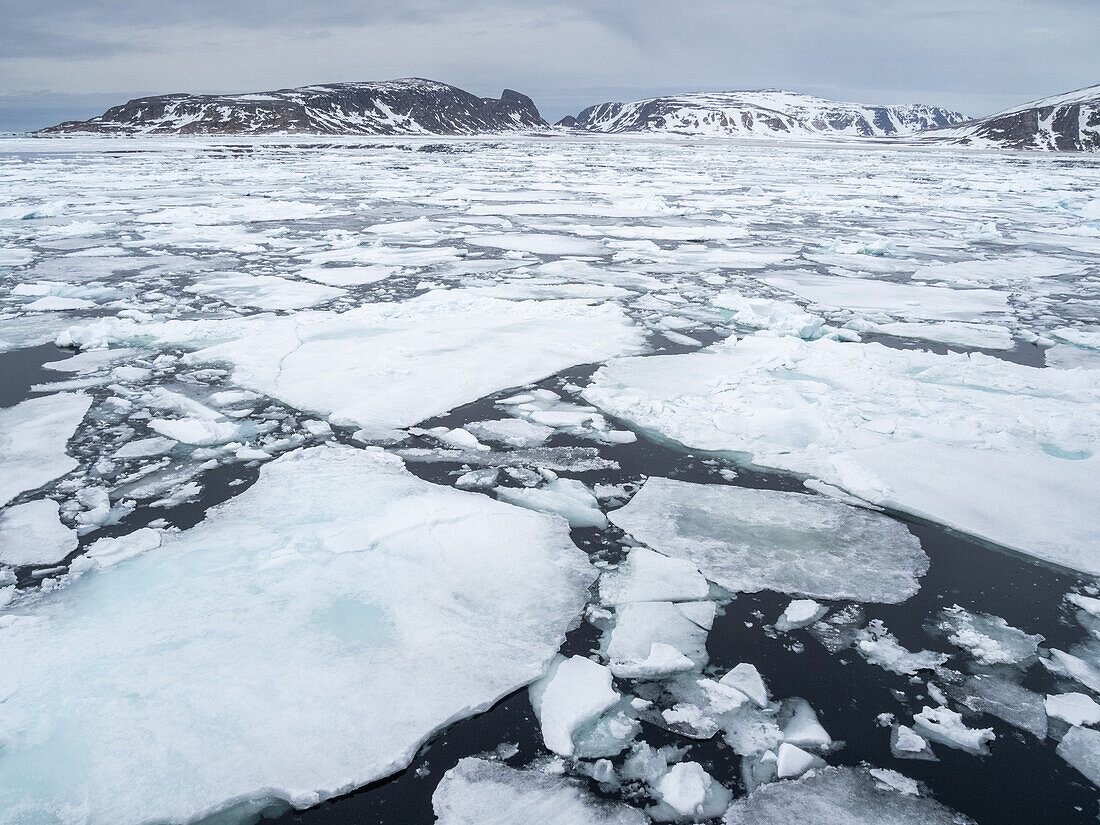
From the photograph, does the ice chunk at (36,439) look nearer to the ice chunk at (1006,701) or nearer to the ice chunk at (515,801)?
the ice chunk at (515,801)

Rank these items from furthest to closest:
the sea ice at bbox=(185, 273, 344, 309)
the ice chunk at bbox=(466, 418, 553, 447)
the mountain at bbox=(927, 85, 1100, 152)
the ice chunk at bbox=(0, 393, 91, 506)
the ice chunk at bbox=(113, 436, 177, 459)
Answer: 1. the mountain at bbox=(927, 85, 1100, 152)
2. the sea ice at bbox=(185, 273, 344, 309)
3. the ice chunk at bbox=(466, 418, 553, 447)
4. the ice chunk at bbox=(113, 436, 177, 459)
5. the ice chunk at bbox=(0, 393, 91, 506)

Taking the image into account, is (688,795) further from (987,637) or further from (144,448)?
(144,448)

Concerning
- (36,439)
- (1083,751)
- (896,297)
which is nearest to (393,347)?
(36,439)

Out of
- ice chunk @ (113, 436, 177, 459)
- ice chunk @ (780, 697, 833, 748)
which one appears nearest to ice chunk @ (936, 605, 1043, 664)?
ice chunk @ (780, 697, 833, 748)

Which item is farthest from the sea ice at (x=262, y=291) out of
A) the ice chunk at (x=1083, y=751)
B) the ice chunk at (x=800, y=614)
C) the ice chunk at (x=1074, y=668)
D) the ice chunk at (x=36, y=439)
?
the ice chunk at (x=1083, y=751)

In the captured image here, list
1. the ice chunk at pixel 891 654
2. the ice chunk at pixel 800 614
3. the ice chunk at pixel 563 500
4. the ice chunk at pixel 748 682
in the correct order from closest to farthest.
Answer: the ice chunk at pixel 748 682
the ice chunk at pixel 891 654
the ice chunk at pixel 800 614
the ice chunk at pixel 563 500

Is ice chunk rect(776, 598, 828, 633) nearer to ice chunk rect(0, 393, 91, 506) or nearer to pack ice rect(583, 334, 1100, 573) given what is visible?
pack ice rect(583, 334, 1100, 573)
